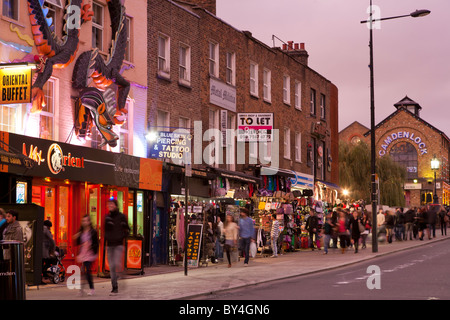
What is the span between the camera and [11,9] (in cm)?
1947

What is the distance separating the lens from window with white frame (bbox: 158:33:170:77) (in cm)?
2690

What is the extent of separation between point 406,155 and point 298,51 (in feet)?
170

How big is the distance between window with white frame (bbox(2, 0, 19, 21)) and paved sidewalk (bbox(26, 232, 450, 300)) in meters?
6.76

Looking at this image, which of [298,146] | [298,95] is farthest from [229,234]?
[298,95]

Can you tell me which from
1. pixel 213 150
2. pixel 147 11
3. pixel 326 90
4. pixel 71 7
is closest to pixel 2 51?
pixel 71 7

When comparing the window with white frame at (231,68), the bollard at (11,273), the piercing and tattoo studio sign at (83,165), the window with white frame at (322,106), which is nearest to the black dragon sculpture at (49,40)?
the piercing and tattoo studio sign at (83,165)

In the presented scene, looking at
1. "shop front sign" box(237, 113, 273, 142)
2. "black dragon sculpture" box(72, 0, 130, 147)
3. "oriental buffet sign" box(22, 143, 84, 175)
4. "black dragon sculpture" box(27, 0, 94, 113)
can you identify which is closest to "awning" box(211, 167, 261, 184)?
"shop front sign" box(237, 113, 273, 142)

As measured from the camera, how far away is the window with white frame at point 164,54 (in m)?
26.9

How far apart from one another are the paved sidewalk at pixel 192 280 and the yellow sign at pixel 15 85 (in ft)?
14.0

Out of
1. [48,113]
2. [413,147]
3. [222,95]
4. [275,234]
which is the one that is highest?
[413,147]

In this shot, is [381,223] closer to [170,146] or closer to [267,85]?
[267,85]

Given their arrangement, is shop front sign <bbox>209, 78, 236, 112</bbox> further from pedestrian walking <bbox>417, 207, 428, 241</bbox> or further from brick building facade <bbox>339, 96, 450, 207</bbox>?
brick building facade <bbox>339, 96, 450, 207</bbox>

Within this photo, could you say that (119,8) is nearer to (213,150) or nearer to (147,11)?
(147,11)

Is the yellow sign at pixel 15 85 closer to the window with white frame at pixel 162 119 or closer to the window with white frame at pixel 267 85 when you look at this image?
the window with white frame at pixel 162 119
